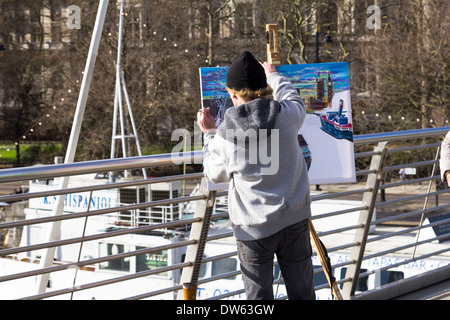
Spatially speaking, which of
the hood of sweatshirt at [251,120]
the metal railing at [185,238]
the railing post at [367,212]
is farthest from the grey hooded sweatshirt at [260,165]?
the railing post at [367,212]

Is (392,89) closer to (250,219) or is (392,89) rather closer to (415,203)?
(415,203)

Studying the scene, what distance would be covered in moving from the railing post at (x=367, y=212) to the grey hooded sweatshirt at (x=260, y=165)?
2310 mm

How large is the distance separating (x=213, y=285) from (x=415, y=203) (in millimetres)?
Result: 18773

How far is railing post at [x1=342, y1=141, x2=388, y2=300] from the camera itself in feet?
18.5

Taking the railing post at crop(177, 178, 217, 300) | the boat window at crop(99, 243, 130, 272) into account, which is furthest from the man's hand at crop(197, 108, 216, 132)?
the boat window at crop(99, 243, 130, 272)

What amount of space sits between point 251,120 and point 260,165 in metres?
0.22

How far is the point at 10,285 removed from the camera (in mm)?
20859

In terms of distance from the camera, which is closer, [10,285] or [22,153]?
[10,285]

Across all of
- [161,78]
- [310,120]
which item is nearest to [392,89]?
[161,78]

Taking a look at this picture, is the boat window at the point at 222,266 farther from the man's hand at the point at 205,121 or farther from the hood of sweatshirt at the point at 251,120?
the hood of sweatshirt at the point at 251,120

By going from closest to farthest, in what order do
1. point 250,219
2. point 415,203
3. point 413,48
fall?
point 250,219 < point 413,48 < point 415,203

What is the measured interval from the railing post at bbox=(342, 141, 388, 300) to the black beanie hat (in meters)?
2.42

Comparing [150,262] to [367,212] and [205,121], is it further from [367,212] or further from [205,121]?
[205,121]

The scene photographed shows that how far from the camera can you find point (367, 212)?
5754mm
